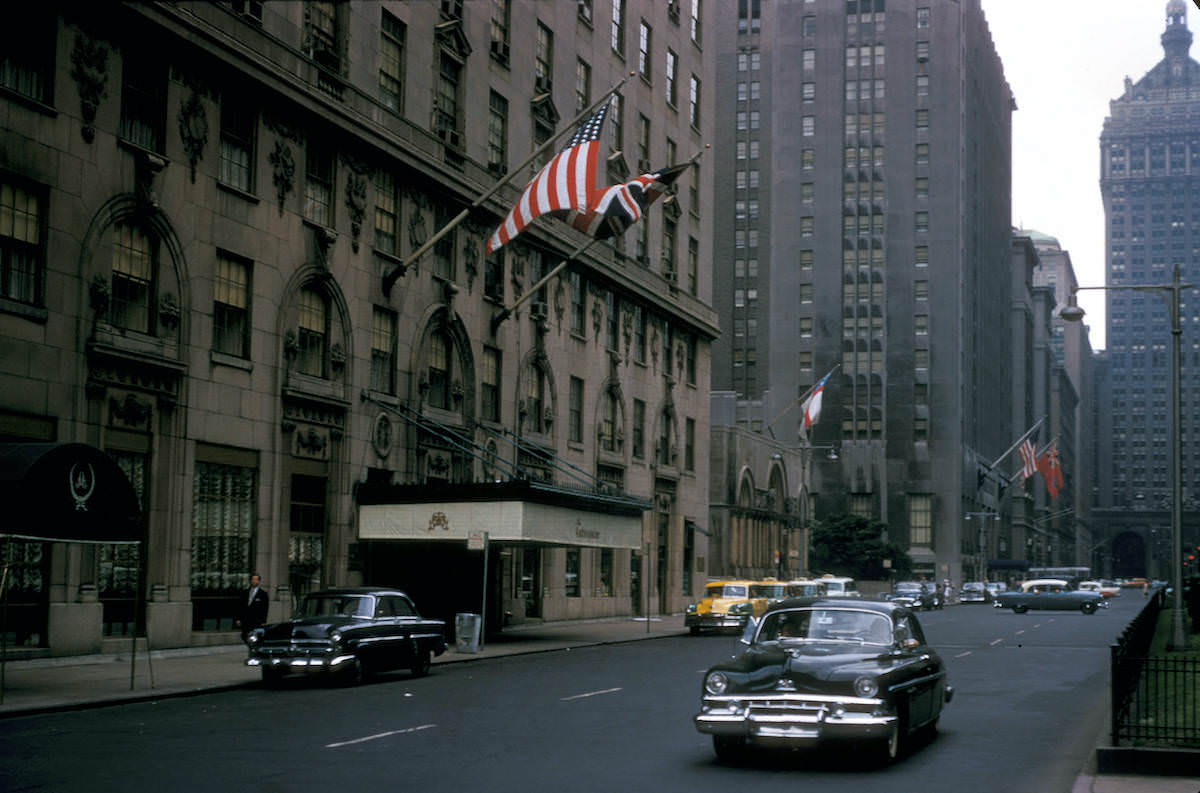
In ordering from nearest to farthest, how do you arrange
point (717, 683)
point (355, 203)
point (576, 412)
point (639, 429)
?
point (717, 683)
point (355, 203)
point (576, 412)
point (639, 429)

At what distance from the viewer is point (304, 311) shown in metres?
36.0

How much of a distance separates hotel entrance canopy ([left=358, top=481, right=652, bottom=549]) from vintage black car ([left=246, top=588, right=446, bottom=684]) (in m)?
9.97

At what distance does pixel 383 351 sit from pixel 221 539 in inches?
347

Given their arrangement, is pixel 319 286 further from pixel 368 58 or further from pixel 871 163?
pixel 871 163

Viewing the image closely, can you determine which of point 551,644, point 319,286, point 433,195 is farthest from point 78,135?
point 551,644

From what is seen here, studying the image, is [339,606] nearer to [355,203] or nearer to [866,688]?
[866,688]

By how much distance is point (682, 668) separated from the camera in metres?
28.8

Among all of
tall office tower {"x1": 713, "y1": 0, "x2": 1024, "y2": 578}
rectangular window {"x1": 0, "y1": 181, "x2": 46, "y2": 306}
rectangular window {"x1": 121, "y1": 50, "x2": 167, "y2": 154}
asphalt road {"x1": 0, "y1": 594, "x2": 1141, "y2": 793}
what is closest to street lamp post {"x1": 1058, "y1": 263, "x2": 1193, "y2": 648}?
asphalt road {"x1": 0, "y1": 594, "x2": 1141, "y2": 793}

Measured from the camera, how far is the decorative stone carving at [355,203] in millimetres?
37781

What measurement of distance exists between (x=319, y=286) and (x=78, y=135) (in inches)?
363

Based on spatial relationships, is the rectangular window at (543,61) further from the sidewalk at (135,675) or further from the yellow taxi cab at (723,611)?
the sidewalk at (135,675)

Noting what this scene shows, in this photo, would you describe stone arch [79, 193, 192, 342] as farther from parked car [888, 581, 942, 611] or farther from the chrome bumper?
parked car [888, 581, 942, 611]

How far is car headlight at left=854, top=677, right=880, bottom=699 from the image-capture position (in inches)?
537

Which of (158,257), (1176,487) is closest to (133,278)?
(158,257)
